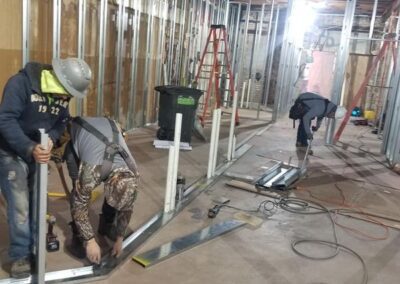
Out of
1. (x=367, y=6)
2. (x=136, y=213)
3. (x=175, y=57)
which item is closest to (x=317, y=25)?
(x=367, y=6)

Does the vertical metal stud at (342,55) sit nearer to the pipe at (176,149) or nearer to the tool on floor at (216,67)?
the tool on floor at (216,67)

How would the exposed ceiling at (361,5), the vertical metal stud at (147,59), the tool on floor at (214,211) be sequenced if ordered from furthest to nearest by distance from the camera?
1. the exposed ceiling at (361,5)
2. the vertical metal stud at (147,59)
3. the tool on floor at (214,211)

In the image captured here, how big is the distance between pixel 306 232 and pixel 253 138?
3692 mm

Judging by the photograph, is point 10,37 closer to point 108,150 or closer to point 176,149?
point 176,149

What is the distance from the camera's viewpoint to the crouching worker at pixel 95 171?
6.49 feet

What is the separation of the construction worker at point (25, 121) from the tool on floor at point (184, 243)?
0.69 m

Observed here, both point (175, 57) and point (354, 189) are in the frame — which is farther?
point (175, 57)

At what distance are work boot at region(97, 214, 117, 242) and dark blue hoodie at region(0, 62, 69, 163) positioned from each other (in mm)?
776

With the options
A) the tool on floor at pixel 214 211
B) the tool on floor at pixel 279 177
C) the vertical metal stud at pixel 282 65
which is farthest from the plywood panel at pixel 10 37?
the vertical metal stud at pixel 282 65

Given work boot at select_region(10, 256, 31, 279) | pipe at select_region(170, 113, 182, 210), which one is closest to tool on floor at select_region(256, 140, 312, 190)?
pipe at select_region(170, 113, 182, 210)

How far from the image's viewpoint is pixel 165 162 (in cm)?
460

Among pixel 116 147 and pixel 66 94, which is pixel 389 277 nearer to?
pixel 116 147

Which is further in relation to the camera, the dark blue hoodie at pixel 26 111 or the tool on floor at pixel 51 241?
the tool on floor at pixel 51 241

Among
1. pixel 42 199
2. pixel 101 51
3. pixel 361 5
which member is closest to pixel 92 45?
pixel 101 51
